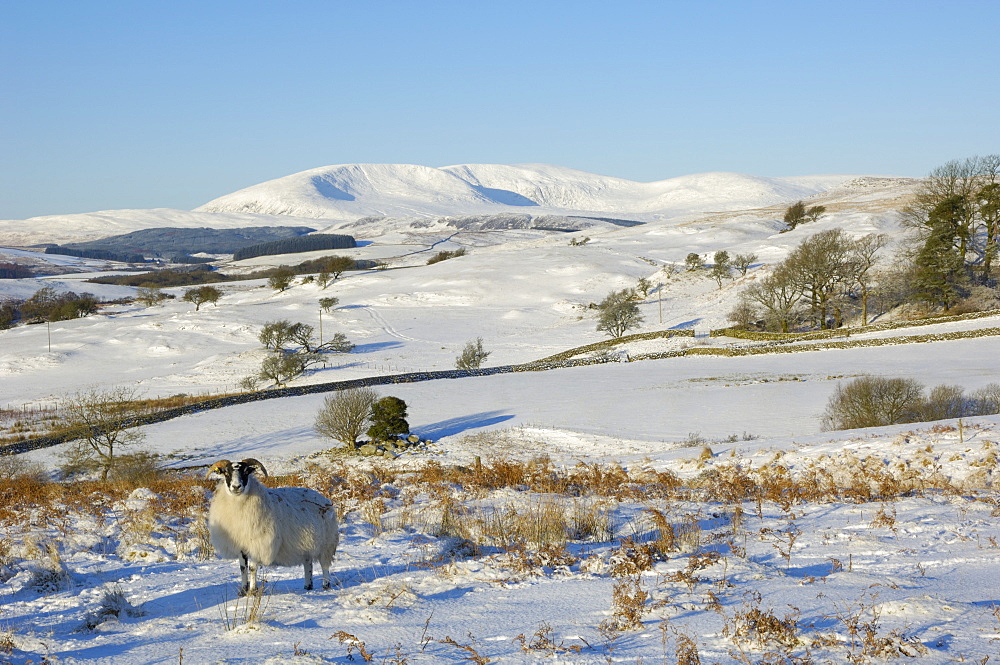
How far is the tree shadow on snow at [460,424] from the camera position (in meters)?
30.9

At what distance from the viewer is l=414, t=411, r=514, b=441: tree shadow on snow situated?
101 ft

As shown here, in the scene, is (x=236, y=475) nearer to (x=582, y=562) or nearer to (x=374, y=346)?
(x=582, y=562)

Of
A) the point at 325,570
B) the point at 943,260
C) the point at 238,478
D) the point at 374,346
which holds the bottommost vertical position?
the point at 374,346

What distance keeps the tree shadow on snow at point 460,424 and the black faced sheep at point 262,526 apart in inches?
906

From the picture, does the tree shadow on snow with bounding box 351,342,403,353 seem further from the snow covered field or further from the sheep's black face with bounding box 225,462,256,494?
the sheep's black face with bounding box 225,462,256,494

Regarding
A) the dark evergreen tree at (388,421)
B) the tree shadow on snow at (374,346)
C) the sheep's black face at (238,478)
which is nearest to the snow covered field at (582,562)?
the sheep's black face at (238,478)

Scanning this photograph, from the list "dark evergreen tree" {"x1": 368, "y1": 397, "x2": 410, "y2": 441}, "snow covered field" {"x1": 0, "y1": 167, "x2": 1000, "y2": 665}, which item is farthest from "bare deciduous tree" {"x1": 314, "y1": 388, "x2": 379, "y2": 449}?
"snow covered field" {"x1": 0, "y1": 167, "x2": 1000, "y2": 665}

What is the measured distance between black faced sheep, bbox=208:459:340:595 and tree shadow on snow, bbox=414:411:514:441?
23.0 meters

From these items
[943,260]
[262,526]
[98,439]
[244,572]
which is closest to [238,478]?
[262,526]

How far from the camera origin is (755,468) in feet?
50.6

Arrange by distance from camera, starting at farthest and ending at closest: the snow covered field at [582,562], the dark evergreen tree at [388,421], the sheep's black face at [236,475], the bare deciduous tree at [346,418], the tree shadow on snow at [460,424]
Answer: the tree shadow on snow at [460,424]
the bare deciduous tree at [346,418]
the dark evergreen tree at [388,421]
the sheep's black face at [236,475]
the snow covered field at [582,562]

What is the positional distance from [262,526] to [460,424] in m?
25.7

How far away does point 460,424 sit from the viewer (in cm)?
3228

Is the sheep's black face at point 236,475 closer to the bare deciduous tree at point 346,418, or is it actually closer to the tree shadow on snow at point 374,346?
the bare deciduous tree at point 346,418
